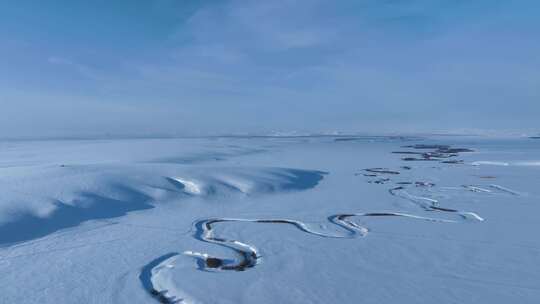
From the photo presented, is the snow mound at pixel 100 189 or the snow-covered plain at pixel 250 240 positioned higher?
the snow mound at pixel 100 189

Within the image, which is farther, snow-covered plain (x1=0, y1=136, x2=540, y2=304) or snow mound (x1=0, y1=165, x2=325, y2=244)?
snow mound (x1=0, y1=165, x2=325, y2=244)

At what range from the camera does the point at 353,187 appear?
14.0 meters

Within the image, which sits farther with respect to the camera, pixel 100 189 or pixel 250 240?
pixel 100 189

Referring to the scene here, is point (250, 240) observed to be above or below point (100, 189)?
below

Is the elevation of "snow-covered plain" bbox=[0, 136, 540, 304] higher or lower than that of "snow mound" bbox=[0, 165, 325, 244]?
lower

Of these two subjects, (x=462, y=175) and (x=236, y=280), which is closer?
(x=236, y=280)

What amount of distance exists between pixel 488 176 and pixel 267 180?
1005 cm

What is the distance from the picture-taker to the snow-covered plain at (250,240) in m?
5.35

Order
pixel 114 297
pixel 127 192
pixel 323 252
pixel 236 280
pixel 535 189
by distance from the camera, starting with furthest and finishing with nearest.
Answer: pixel 535 189 → pixel 127 192 → pixel 323 252 → pixel 236 280 → pixel 114 297

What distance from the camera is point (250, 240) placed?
24.9ft

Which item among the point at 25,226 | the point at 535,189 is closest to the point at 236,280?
the point at 25,226

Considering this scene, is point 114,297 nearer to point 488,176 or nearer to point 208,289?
point 208,289

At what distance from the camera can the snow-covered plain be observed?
535 centimetres

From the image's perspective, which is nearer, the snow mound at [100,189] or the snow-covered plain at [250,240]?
the snow-covered plain at [250,240]
